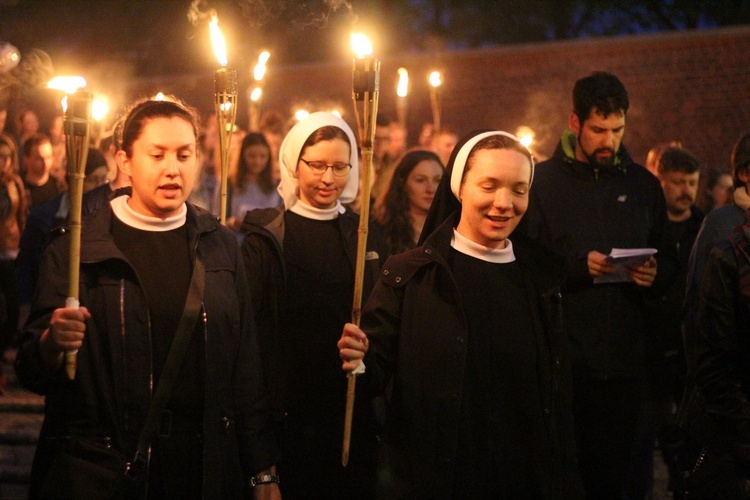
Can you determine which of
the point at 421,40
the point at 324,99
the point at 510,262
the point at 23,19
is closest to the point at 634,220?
the point at 510,262

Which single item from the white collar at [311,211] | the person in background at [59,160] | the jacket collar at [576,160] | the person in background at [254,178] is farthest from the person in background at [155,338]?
the person in background at [59,160]

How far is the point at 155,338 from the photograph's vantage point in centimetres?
419

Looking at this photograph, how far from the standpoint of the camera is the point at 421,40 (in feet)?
117

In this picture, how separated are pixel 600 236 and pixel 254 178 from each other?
184 inches

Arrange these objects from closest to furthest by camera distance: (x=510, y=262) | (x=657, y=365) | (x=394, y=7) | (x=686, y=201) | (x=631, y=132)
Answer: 1. (x=510, y=262)
2. (x=657, y=365)
3. (x=686, y=201)
4. (x=631, y=132)
5. (x=394, y=7)

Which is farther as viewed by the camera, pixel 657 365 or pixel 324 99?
pixel 324 99

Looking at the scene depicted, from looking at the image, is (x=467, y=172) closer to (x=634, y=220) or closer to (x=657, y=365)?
(x=634, y=220)

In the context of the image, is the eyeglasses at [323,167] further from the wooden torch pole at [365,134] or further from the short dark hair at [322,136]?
the wooden torch pole at [365,134]

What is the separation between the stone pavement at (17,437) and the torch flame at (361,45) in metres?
4.63

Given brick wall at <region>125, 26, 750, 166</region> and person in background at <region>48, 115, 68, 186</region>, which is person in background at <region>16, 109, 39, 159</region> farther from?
brick wall at <region>125, 26, 750, 166</region>

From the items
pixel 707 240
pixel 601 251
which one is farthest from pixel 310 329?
pixel 707 240

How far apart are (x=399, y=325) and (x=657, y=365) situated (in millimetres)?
3423

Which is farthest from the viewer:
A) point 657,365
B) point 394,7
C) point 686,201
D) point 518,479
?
point 394,7

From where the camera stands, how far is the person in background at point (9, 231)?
353 inches
